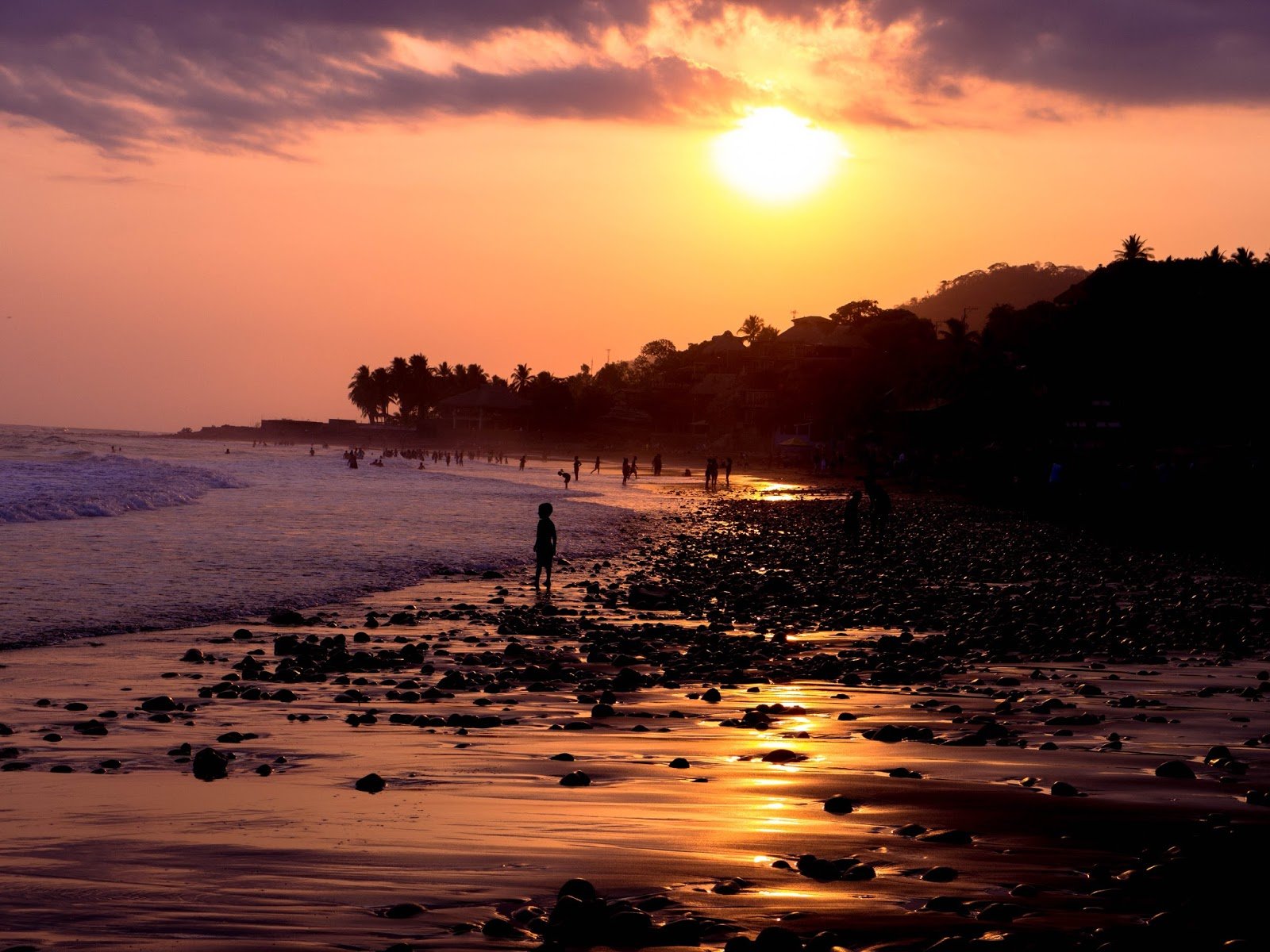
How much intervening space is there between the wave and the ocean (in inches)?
6.2

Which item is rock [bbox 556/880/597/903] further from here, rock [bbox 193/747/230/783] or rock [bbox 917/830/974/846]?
rock [bbox 193/747/230/783]

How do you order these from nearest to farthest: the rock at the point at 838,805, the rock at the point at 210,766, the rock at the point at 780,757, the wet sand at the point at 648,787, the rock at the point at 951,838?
1. the wet sand at the point at 648,787
2. the rock at the point at 951,838
3. the rock at the point at 838,805
4. the rock at the point at 210,766
5. the rock at the point at 780,757

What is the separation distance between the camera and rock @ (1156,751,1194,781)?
7023 millimetres

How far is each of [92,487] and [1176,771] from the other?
56.4 m

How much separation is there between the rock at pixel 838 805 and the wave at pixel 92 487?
3628 cm

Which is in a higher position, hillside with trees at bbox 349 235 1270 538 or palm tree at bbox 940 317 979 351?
palm tree at bbox 940 317 979 351

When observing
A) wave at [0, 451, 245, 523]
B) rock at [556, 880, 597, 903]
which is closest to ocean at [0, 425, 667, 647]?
wave at [0, 451, 245, 523]

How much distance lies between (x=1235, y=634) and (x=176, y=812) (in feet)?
44.2


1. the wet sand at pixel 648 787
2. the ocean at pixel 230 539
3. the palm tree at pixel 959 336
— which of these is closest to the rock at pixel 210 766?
the wet sand at pixel 648 787

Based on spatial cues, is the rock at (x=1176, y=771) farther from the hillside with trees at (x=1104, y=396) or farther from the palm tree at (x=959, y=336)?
the palm tree at (x=959, y=336)

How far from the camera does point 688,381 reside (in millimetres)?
165875

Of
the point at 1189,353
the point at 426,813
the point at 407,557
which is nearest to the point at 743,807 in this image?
the point at 426,813

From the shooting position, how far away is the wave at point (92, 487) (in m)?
40.5

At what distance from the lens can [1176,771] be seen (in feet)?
23.3
